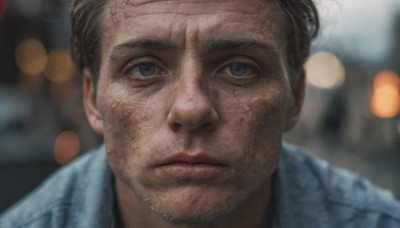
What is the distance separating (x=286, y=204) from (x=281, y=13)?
0.91 m

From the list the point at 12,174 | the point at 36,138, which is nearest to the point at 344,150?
the point at 36,138

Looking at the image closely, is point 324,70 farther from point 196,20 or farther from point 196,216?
point 196,216

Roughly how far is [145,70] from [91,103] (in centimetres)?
59

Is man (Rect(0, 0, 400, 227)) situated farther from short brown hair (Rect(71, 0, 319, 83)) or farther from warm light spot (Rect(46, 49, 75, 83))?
warm light spot (Rect(46, 49, 75, 83))

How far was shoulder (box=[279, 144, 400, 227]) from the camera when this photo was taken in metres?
3.09

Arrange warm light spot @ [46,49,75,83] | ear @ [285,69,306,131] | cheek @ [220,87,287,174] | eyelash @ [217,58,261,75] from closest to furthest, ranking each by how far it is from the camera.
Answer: cheek @ [220,87,287,174] → eyelash @ [217,58,261,75] → ear @ [285,69,306,131] → warm light spot @ [46,49,75,83]

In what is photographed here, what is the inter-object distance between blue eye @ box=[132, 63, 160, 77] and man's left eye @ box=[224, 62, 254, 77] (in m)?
0.28

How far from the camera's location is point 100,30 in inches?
112

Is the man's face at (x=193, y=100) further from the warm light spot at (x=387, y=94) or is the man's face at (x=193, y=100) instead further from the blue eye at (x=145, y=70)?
the warm light spot at (x=387, y=94)

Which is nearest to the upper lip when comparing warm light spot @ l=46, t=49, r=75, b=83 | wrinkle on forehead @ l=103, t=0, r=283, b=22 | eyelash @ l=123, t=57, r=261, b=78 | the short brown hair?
eyelash @ l=123, t=57, r=261, b=78

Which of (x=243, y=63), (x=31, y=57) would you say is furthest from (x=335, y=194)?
(x=31, y=57)

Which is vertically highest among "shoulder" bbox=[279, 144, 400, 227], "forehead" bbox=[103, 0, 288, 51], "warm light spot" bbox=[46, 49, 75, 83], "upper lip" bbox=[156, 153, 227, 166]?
"forehead" bbox=[103, 0, 288, 51]

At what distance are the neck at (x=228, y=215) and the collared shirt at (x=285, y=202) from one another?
6cm

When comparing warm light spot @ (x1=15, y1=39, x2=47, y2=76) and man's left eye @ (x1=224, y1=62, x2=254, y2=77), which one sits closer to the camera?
man's left eye @ (x1=224, y1=62, x2=254, y2=77)
